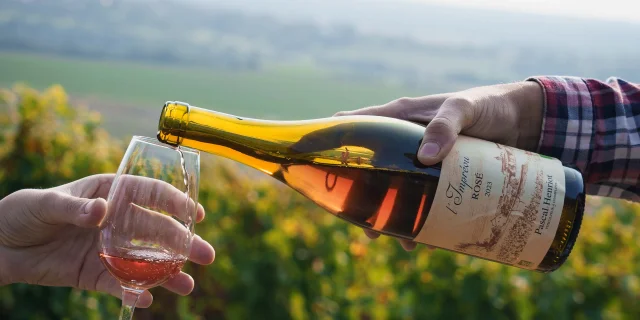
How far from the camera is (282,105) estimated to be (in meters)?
9.38

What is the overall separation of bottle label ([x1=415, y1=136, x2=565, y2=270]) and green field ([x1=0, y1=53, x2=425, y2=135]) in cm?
585

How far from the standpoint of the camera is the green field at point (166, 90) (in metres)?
8.39

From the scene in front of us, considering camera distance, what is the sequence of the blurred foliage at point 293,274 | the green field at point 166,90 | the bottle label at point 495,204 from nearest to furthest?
1. the bottle label at point 495,204
2. the blurred foliage at point 293,274
3. the green field at point 166,90

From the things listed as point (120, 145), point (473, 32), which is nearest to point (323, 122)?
point (120, 145)

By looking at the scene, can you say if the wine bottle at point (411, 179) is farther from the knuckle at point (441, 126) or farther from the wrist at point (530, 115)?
the wrist at point (530, 115)

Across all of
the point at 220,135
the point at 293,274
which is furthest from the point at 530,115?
the point at 293,274

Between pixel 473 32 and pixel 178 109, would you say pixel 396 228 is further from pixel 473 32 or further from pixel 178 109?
Answer: pixel 473 32

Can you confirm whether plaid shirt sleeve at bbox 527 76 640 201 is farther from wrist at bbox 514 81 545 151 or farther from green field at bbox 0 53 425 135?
green field at bbox 0 53 425 135

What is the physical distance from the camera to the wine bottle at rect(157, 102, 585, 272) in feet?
5.07

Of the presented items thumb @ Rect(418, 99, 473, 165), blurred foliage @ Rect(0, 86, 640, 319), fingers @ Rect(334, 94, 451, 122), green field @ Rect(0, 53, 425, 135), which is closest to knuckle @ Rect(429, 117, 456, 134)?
thumb @ Rect(418, 99, 473, 165)

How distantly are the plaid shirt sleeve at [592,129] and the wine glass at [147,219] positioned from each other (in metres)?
0.97

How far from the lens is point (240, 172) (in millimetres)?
4078

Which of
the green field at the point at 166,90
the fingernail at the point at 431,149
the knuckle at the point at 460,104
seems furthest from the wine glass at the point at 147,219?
the green field at the point at 166,90

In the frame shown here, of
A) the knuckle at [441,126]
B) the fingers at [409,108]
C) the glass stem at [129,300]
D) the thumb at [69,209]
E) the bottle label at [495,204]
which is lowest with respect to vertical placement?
the glass stem at [129,300]
